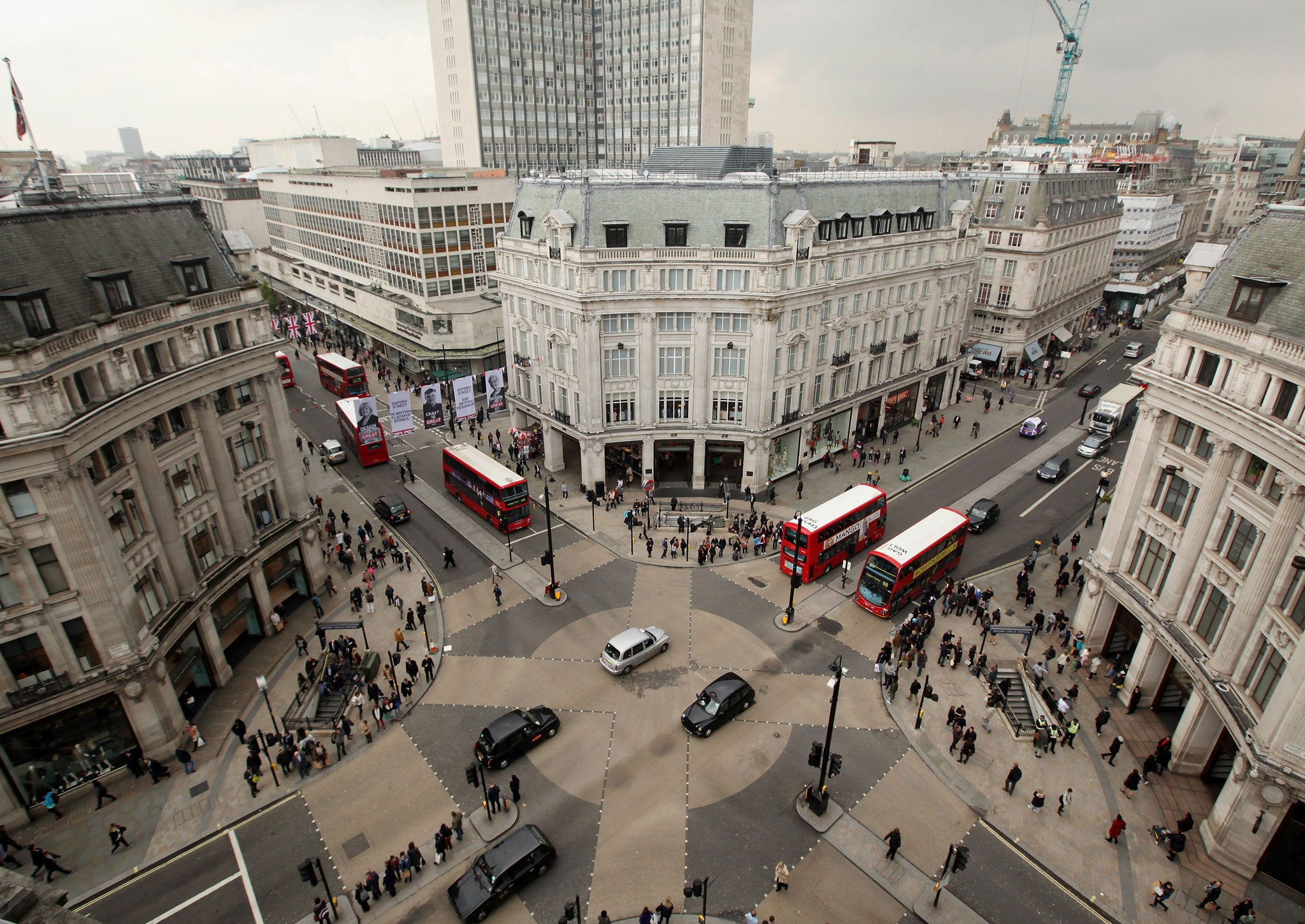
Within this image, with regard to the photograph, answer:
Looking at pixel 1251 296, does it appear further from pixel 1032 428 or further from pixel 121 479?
pixel 121 479

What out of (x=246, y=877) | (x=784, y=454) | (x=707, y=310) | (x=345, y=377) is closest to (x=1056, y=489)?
(x=784, y=454)

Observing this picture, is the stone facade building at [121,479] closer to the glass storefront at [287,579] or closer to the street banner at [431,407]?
the glass storefront at [287,579]

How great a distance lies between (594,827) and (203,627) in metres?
21.7

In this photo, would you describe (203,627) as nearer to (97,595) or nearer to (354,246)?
(97,595)

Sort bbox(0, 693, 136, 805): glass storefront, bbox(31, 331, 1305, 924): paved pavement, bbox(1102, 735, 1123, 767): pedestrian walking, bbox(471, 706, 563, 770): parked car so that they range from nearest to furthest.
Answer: bbox(31, 331, 1305, 924): paved pavement
bbox(0, 693, 136, 805): glass storefront
bbox(1102, 735, 1123, 767): pedestrian walking
bbox(471, 706, 563, 770): parked car

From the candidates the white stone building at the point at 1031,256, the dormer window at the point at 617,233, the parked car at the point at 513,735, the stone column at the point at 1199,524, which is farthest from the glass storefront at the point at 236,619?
the white stone building at the point at 1031,256

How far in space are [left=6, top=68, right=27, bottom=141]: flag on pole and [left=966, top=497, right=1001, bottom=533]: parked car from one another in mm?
56116

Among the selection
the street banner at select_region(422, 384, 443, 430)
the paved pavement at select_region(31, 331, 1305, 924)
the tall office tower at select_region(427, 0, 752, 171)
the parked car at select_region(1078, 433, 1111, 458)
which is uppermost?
the tall office tower at select_region(427, 0, 752, 171)

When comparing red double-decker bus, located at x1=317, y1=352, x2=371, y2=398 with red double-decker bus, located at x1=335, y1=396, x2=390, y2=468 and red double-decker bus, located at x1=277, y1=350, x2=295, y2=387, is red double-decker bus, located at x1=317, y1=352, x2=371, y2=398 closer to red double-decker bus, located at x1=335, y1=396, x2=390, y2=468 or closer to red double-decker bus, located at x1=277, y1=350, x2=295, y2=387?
red double-decker bus, located at x1=277, y1=350, x2=295, y2=387

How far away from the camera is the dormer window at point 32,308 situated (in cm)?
2472

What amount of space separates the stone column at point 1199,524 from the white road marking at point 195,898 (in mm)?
39690

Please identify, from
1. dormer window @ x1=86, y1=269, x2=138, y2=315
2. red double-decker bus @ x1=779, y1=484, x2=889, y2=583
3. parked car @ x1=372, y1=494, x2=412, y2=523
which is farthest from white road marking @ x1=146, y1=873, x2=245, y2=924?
red double-decker bus @ x1=779, y1=484, x2=889, y2=583

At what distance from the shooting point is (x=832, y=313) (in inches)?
2074

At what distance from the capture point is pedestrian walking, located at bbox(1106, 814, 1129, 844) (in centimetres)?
2531
